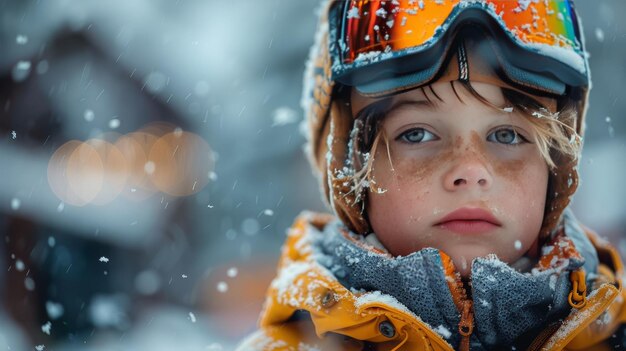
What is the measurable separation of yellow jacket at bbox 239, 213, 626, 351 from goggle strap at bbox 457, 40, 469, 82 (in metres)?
0.68

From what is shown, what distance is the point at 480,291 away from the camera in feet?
5.40

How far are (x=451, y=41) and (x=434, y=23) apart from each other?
77 millimetres

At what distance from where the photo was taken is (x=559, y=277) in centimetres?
173

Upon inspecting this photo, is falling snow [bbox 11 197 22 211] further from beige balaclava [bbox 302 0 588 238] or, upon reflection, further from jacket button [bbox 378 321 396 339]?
jacket button [bbox 378 321 396 339]

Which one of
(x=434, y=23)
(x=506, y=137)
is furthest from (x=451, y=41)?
(x=506, y=137)

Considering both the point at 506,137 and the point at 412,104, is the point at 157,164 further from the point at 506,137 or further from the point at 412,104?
the point at 506,137

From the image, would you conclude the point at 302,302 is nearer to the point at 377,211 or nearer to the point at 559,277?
the point at 377,211

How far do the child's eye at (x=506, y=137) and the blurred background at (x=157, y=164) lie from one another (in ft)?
7.55

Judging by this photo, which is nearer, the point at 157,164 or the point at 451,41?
the point at 451,41

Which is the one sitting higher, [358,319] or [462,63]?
[462,63]

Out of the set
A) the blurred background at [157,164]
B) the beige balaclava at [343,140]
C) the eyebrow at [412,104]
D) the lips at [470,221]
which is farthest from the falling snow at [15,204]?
the lips at [470,221]

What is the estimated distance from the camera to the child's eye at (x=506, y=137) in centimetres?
179

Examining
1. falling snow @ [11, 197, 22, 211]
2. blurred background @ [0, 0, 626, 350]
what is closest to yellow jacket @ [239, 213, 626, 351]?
blurred background @ [0, 0, 626, 350]

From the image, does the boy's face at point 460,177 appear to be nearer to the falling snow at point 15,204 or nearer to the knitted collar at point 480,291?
the knitted collar at point 480,291
